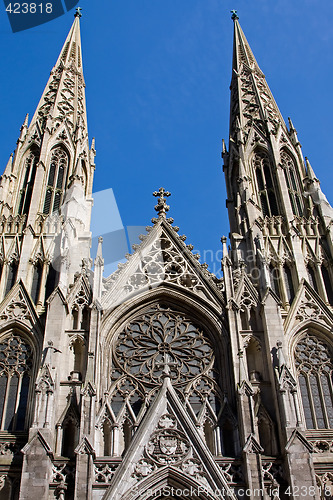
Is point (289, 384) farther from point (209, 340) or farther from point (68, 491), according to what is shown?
point (68, 491)

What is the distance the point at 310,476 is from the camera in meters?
16.2

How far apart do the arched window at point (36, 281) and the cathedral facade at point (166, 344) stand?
0.08m

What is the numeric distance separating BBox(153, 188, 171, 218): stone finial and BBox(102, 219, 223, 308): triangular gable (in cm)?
64

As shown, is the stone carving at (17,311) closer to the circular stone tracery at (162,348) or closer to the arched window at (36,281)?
the arched window at (36,281)

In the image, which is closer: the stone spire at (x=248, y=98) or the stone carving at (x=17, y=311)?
the stone carving at (x=17, y=311)

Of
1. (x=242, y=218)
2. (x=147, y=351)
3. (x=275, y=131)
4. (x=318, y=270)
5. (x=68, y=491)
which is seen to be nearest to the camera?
(x=68, y=491)

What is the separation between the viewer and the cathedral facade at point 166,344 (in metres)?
16.5

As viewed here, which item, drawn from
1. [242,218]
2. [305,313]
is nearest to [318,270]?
[305,313]

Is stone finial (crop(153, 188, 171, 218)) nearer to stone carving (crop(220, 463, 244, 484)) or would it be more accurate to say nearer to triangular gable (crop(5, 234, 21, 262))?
triangular gable (crop(5, 234, 21, 262))

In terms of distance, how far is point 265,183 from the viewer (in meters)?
26.8

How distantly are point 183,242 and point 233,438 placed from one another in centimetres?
772

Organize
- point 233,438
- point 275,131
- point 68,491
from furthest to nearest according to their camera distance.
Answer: point 275,131, point 233,438, point 68,491

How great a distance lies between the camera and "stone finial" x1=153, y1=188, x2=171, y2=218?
79.5 feet

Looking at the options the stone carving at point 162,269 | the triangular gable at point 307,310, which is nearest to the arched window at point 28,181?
the stone carving at point 162,269
